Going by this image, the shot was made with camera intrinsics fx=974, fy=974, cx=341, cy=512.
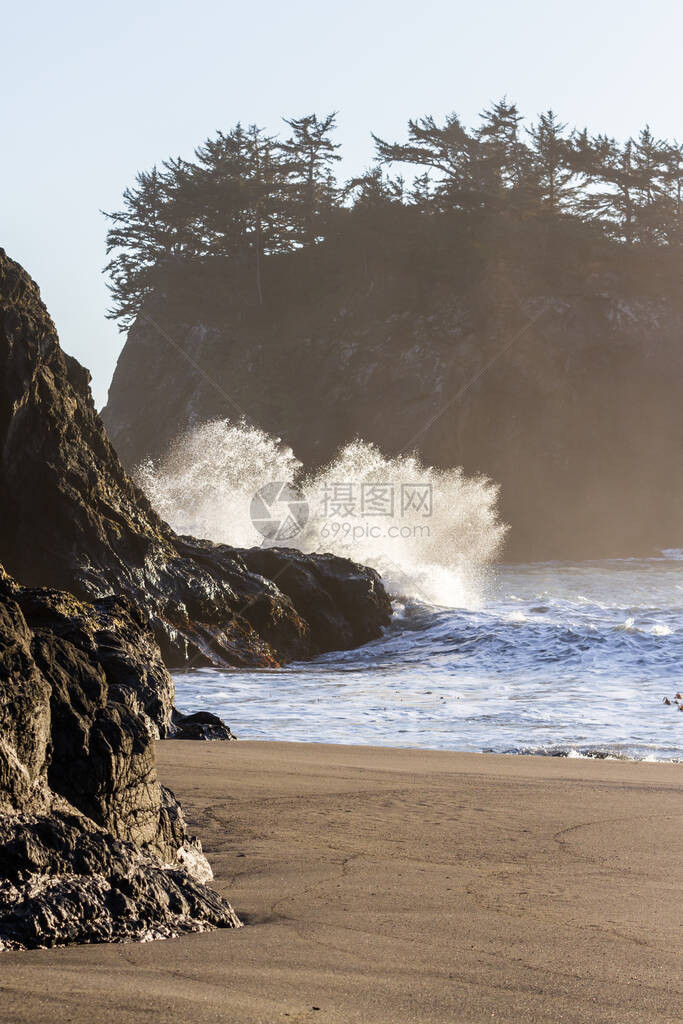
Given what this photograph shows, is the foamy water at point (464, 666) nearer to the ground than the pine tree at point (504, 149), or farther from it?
nearer to the ground

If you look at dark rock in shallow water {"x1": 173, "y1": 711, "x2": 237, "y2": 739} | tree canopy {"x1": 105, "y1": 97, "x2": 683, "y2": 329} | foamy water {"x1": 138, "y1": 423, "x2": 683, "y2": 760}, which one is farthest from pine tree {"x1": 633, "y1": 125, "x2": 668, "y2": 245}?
dark rock in shallow water {"x1": 173, "y1": 711, "x2": 237, "y2": 739}

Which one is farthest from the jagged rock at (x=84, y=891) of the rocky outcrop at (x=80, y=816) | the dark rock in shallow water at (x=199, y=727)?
the dark rock in shallow water at (x=199, y=727)

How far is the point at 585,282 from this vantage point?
147ft

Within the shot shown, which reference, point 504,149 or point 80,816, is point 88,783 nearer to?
point 80,816

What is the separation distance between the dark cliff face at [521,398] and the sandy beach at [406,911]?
3813 centimetres

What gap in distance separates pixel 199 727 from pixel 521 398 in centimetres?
3848

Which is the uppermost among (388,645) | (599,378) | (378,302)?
(378,302)

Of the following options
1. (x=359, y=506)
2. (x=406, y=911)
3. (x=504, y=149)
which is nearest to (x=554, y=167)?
(x=504, y=149)

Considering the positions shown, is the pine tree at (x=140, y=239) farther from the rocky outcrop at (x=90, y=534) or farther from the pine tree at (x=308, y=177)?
the rocky outcrop at (x=90, y=534)

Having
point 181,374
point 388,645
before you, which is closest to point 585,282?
point 181,374

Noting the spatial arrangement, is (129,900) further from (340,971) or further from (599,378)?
(599,378)

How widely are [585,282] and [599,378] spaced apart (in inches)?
177

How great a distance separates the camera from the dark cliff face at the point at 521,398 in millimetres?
43281

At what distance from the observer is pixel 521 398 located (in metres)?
43.7
